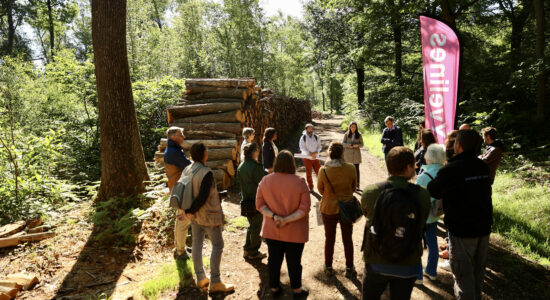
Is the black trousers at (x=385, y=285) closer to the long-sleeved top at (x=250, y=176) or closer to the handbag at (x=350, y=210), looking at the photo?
the handbag at (x=350, y=210)

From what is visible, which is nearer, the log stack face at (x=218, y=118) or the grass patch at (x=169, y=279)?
the grass patch at (x=169, y=279)

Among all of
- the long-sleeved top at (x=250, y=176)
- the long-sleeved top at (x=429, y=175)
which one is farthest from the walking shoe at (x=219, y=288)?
the long-sleeved top at (x=429, y=175)

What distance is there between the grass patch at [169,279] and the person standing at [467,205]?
11.2 ft

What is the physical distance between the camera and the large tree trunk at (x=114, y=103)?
225 inches

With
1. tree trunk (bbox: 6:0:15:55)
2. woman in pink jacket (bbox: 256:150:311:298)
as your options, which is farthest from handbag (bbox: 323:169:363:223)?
tree trunk (bbox: 6:0:15:55)

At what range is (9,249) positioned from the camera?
15.1ft

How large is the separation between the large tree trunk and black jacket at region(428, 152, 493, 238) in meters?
5.60

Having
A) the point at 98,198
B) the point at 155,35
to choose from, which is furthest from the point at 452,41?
the point at 155,35

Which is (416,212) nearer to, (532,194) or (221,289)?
(221,289)

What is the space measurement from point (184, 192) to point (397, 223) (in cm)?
243

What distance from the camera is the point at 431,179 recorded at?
376 centimetres

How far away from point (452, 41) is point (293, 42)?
38.1 meters

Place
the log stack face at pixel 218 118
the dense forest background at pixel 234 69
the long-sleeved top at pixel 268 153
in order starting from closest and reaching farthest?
1. the long-sleeved top at pixel 268 153
2. the log stack face at pixel 218 118
3. the dense forest background at pixel 234 69

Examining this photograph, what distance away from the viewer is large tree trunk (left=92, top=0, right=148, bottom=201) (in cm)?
570
